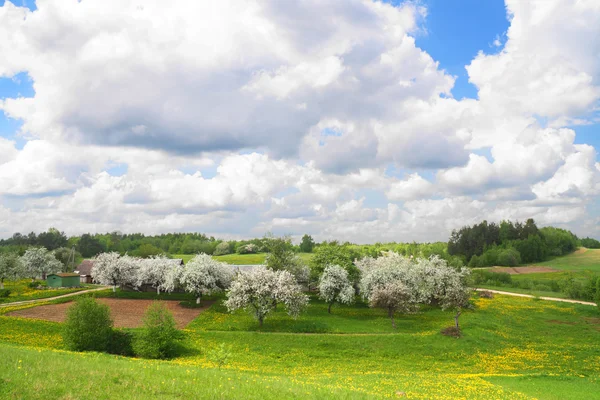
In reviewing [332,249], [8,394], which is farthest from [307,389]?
[332,249]

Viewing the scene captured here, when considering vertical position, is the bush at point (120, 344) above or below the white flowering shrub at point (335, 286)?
below

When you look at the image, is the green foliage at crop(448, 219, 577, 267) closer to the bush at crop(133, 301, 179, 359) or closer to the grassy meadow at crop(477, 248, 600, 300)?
the grassy meadow at crop(477, 248, 600, 300)

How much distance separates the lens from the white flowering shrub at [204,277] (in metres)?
70.2

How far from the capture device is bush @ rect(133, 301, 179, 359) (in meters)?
41.2

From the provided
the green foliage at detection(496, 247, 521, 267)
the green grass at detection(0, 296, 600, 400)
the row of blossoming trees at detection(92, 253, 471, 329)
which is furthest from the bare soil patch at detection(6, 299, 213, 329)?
the green foliage at detection(496, 247, 521, 267)

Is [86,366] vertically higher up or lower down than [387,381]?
higher up

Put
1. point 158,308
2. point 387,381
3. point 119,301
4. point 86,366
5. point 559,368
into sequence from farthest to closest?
point 119,301
point 158,308
point 559,368
point 387,381
point 86,366

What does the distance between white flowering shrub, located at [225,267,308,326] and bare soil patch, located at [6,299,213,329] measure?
847 centimetres

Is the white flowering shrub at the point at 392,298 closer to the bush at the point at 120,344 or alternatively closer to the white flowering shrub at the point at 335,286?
the white flowering shrub at the point at 335,286

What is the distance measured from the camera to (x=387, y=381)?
1164 inches

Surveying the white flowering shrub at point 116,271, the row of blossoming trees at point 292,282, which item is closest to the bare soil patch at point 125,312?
the row of blossoming trees at point 292,282

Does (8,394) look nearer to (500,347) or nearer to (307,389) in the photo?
(307,389)

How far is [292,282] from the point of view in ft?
202

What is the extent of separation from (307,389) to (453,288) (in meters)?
41.8
